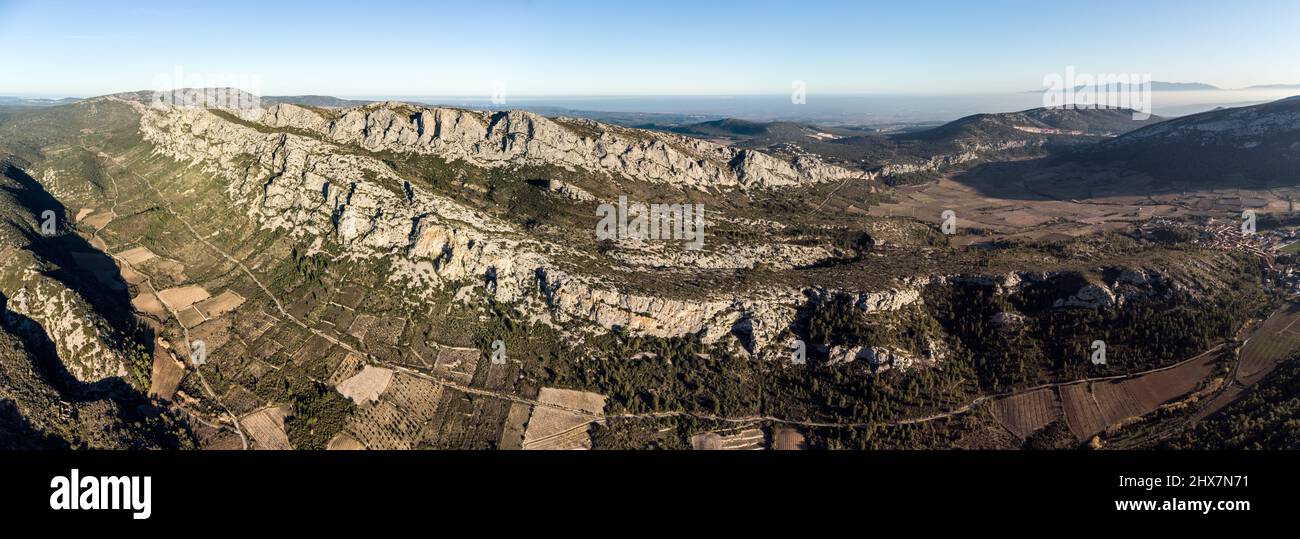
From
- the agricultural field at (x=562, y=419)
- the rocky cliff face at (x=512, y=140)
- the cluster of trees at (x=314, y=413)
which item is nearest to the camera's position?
the cluster of trees at (x=314, y=413)

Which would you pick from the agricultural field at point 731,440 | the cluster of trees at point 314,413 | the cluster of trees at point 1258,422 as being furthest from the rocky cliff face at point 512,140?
the cluster of trees at point 1258,422

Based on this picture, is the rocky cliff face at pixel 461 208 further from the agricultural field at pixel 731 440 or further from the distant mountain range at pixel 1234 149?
the distant mountain range at pixel 1234 149

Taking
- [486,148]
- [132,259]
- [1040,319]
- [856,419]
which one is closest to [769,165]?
[486,148]

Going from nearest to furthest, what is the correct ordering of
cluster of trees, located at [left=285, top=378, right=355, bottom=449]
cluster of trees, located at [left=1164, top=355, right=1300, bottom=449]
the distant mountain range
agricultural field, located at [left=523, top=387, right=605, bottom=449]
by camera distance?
cluster of trees, located at [left=1164, top=355, right=1300, bottom=449] < cluster of trees, located at [left=285, top=378, right=355, bottom=449] < agricultural field, located at [left=523, top=387, right=605, bottom=449] < the distant mountain range

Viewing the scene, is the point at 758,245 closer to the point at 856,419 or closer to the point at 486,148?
the point at 856,419

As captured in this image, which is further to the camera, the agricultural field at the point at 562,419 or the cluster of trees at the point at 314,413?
the agricultural field at the point at 562,419

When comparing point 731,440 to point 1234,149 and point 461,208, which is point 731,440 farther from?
point 1234,149

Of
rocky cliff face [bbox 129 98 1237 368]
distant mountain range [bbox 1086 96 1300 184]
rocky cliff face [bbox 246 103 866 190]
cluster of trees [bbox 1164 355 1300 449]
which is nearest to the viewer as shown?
cluster of trees [bbox 1164 355 1300 449]

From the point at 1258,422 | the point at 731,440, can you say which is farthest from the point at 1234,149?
the point at 731,440

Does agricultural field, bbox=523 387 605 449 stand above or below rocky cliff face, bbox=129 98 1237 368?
below

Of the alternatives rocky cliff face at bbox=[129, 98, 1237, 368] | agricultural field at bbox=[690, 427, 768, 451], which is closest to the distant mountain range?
rocky cliff face at bbox=[129, 98, 1237, 368]

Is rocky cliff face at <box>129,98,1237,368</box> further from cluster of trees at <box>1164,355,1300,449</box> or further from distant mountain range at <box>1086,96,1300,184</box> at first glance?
distant mountain range at <box>1086,96,1300,184</box>
